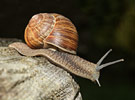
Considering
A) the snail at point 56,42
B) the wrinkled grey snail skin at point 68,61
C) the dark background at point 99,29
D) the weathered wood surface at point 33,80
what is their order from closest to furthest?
1. the weathered wood surface at point 33,80
2. the wrinkled grey snail skin at point 68,61
3. the snail at point 56,42
4. the dark background at point 99,29

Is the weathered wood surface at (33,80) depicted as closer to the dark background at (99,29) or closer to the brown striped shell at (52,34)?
the brown striped shell at (52,34)

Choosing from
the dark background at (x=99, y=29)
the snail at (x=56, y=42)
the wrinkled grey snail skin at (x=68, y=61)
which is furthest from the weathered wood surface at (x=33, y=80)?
the dark background at (x=99, y=29)

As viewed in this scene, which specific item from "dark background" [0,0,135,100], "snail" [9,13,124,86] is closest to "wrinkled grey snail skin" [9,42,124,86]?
"snail" [9,13,124,86]

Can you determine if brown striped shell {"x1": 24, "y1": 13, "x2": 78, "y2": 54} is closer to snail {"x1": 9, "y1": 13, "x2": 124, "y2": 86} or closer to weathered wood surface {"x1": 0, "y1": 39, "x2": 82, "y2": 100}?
snail {"x1": 9, "y1": 13, "x2": 124, "y2": 86}

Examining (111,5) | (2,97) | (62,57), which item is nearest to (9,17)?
(62,57)

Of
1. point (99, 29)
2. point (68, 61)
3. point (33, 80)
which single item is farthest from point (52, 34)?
point (99, 29)

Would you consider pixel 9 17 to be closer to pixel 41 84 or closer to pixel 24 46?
pixel 24 46
